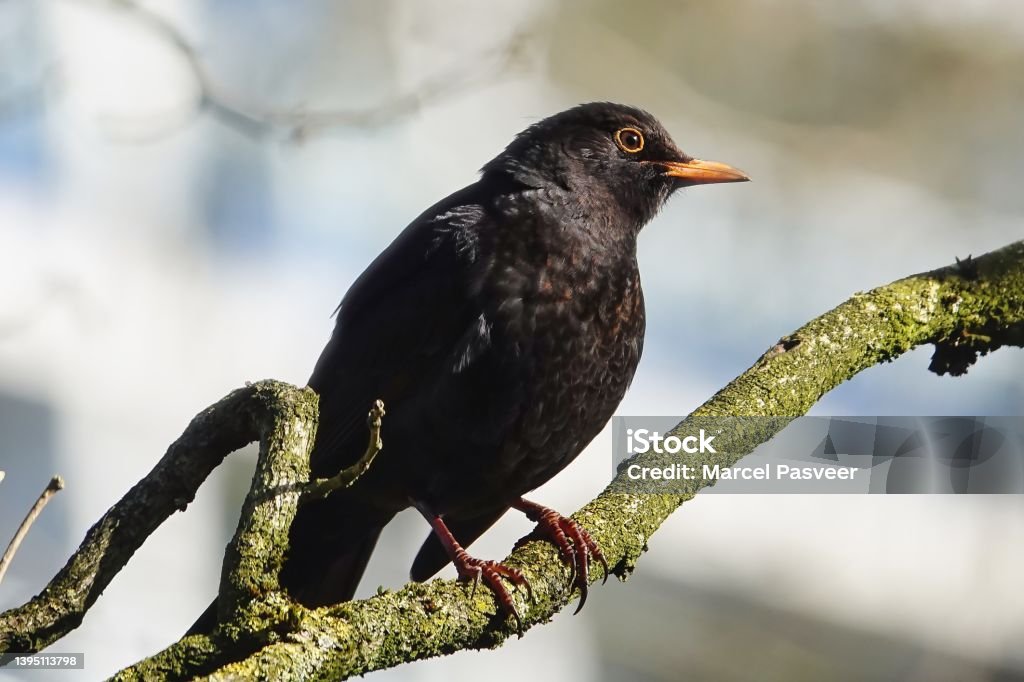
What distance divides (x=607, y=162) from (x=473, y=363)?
1220mm

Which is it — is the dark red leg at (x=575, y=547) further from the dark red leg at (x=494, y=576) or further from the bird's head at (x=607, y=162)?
the bird's head at (x=607, y=162)

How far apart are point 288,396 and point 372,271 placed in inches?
66.6

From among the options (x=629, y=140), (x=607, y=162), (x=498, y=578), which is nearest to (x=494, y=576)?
(x=498, y=578)

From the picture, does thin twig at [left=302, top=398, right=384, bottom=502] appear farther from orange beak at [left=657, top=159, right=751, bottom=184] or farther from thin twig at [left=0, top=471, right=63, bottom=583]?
orange beak at [left=657, top=159, right=751, bottom=184]

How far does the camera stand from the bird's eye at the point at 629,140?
15.4 feet

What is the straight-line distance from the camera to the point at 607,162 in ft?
15.1

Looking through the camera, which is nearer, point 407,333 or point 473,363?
point 473,363

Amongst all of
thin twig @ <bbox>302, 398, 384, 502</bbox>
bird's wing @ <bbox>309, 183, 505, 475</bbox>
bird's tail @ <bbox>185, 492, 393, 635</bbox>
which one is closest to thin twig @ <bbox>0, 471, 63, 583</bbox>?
thin twig @ <bbox>302, 398, 384, 502</bbox>

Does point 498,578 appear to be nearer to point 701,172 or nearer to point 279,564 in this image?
point 279,564

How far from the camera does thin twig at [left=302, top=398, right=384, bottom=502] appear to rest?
2.22 meters

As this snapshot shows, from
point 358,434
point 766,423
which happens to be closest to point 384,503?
point 358,434

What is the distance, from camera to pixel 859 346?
3881 mm

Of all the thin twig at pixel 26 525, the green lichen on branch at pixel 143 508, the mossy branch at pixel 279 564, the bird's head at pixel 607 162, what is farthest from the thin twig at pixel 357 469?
the bird's head at pixel 607 162

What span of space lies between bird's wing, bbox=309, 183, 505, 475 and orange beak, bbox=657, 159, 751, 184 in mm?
941
